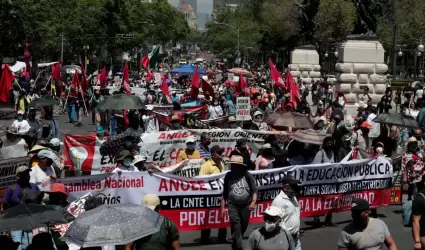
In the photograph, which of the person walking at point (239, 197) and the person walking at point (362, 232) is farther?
the person walking at point (239, 197)

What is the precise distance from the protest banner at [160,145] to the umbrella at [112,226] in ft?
26.1

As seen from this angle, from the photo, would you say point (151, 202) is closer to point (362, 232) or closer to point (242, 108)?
point (362, 232)

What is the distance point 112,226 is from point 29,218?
114cm

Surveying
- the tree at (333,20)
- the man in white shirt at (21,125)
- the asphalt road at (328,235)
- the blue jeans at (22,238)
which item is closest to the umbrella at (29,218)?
the blue jeans at (22,238)

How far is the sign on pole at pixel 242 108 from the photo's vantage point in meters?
20.7

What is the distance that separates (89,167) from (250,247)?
811 centimetres

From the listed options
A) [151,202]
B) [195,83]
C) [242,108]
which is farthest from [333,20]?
[151,202]

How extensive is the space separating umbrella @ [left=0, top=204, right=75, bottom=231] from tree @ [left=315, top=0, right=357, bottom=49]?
5939 centimetres

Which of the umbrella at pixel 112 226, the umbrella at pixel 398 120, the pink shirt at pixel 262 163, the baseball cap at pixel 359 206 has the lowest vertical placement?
the pink shirt at pixel 262 163

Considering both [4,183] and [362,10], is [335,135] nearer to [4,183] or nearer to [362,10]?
[4,183]

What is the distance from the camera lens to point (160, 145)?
15.8m

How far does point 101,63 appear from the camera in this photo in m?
82.5

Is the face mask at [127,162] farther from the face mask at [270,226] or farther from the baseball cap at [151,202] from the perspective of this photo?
the face mask at [270,226]

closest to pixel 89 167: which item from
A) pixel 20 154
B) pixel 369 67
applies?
pixel 20 154
